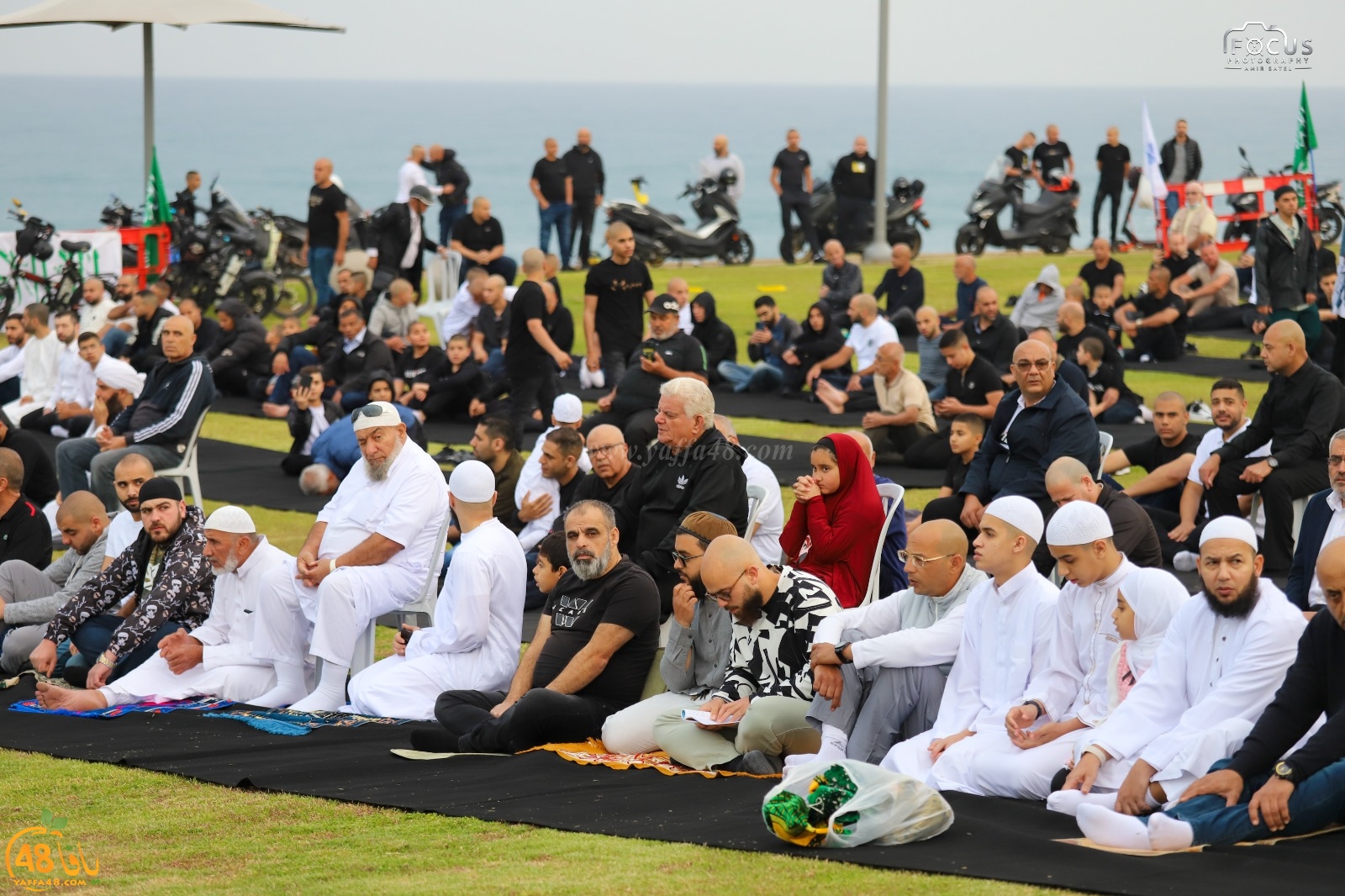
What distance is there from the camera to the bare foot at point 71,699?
7.15 m

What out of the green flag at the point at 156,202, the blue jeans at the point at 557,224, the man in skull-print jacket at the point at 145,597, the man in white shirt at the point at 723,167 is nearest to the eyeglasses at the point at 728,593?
the man in skull-print jacket at the point at 145,597

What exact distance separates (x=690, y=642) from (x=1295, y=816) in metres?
2.36

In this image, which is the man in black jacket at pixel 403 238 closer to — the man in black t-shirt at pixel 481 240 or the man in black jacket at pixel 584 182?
the man in black t-shirt at pixel 481 240

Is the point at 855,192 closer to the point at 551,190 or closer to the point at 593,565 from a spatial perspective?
the point at 551,190

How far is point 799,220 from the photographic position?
23781 mm

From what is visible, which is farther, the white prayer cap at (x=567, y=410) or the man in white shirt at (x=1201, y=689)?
the white prayer cap at (x=567, y=410)

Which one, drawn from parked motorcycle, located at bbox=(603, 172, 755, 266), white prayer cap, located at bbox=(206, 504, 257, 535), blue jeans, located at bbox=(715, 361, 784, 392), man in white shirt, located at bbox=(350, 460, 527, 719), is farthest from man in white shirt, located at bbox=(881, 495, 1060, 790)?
parked motorcycle, located at bbox=(603, 172, 755, 266)

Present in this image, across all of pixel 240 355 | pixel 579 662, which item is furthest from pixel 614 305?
pixel 579 662

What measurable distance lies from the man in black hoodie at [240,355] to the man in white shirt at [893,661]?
10.0 m

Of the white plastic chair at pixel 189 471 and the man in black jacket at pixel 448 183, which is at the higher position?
the man in black jacket at pixel 448 183

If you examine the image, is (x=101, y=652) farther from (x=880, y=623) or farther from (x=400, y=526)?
(x=880, y=623)

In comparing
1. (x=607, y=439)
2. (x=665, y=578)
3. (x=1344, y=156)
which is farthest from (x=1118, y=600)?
(x=1344, y=156)

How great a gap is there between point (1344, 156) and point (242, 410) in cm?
2336

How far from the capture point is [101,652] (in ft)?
25.0
